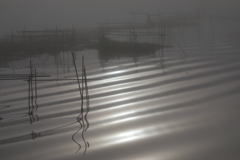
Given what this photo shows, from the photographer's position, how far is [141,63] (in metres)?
8.54

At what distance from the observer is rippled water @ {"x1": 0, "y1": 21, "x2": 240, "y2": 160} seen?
306cm

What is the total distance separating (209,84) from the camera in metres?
5.55

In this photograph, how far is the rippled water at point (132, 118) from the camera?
306 cm

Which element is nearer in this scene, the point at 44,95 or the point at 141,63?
the point at 44,95

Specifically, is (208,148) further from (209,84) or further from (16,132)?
(209,84)

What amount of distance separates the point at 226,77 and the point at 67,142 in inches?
159

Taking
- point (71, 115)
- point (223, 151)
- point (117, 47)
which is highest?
point (117, 47)

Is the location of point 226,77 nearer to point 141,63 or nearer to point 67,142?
point 141,63

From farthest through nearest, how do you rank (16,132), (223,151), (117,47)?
1. (117,47)
2. (16,132)
3. (223,151)

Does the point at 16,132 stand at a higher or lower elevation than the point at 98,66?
lower

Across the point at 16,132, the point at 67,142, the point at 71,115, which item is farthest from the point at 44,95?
the point at 67,142

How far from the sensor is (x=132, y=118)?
395 centimetres

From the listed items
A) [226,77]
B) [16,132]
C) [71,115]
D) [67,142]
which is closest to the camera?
[67,142]

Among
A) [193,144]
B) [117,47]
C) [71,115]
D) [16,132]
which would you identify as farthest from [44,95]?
[117,47]
